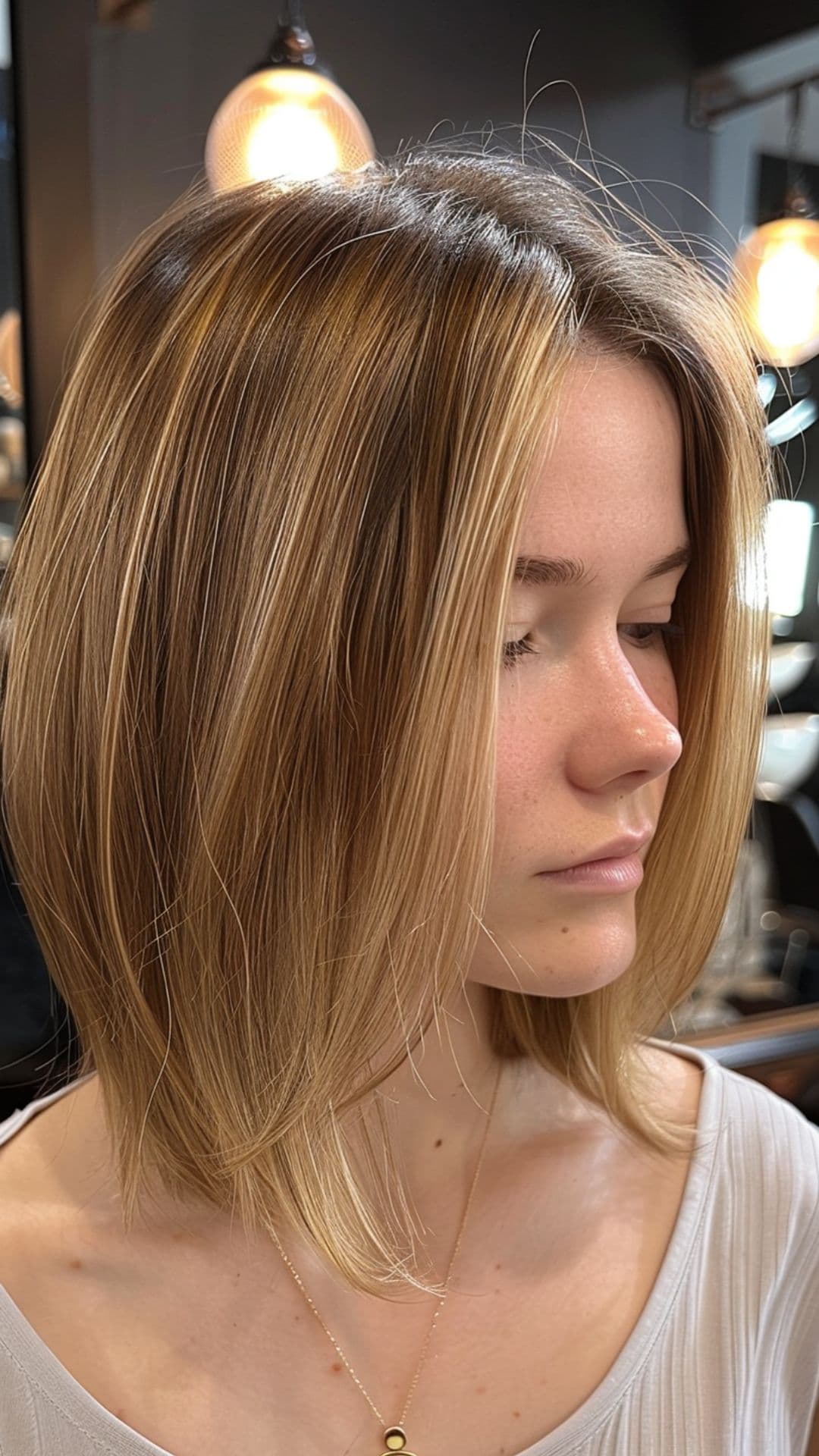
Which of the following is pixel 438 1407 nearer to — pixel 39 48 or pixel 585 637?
pixel 585 637

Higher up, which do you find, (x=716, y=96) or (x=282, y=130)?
(x=716, y=96)

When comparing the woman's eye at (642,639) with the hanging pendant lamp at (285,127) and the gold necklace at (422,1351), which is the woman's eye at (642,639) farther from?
the hanging pendant lamp at (285,127)

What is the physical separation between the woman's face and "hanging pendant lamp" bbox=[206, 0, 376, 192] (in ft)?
4.15

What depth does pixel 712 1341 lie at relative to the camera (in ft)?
2.62

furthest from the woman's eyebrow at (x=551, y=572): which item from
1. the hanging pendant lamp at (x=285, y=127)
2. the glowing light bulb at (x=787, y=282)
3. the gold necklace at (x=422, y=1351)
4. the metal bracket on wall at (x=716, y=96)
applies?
the metal bracket on wall at (x=716, y=96)

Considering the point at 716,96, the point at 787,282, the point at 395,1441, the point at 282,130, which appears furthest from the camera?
the point at 716,96

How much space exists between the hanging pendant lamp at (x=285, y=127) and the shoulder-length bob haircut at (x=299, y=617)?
109cm

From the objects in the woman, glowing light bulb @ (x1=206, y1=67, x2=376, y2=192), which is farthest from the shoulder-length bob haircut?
glowing light bulb @ (x1=206, y1=67, x2=376, y2=192)

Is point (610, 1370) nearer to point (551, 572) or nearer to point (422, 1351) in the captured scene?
point (422, 1351)

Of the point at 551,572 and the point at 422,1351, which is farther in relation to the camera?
the point at 422,1351

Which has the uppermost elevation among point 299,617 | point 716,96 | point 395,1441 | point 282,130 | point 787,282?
point 716,96

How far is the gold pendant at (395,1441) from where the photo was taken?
73cm

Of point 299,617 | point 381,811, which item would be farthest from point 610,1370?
point 299,617

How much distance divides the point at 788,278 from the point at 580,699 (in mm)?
2015
